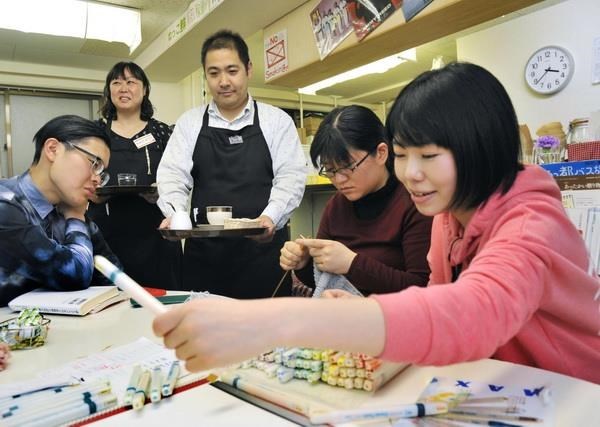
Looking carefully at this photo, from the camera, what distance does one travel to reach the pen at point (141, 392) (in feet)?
2.21

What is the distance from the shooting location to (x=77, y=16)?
11.0 ft

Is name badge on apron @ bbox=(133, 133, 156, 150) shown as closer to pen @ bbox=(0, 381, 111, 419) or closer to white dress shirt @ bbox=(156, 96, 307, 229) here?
white dress shirt @ bbox=(156, 96, 307, 229)

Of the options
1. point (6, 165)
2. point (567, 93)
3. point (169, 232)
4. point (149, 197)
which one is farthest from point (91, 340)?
point (6, 165)

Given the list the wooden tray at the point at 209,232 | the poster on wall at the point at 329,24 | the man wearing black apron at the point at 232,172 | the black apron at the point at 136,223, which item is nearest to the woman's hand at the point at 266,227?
the wooden tray at the point at 209,232

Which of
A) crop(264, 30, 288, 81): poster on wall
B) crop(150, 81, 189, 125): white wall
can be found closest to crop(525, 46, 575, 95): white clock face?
crop(264, 30, 288, 81): poster on wall

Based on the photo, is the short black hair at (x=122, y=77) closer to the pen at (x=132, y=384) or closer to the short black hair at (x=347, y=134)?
the short black hair at (x=347, y=134)

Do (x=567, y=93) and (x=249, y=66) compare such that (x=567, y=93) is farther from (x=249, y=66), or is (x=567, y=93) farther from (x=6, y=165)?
(x=6, y=165)

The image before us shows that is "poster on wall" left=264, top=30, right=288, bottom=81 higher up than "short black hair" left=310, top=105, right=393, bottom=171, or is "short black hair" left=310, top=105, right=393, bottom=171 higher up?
"poster on wall" left=264, top=30, right=288, bottom=81

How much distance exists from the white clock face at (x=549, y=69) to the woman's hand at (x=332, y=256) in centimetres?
239

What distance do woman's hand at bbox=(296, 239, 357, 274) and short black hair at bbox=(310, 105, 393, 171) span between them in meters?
0.27

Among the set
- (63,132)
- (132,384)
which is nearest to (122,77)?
(63,132)

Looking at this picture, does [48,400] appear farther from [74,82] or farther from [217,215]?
[74,82]

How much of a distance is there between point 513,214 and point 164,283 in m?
1.87

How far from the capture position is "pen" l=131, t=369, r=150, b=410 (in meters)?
0.68
